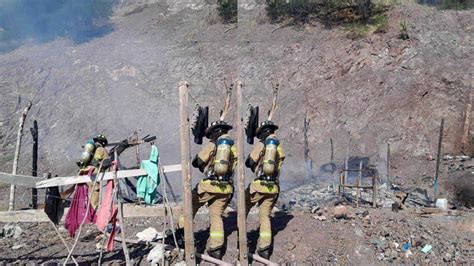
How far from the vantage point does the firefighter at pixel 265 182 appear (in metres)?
6.83

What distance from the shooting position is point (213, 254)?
21.8ft

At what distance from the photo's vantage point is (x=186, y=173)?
6.41 m

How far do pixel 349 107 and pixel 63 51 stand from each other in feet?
41.0

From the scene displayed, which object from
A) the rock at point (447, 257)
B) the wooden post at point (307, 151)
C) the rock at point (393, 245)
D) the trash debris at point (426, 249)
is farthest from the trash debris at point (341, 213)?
the wooden post at point (307, 151)

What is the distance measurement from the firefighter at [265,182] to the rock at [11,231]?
401cm

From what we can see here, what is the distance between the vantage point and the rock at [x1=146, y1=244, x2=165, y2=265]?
260 inches

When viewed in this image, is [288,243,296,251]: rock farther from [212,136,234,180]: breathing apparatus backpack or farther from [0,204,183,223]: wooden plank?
[0,204,183,223]: wooden plank

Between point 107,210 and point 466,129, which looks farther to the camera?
point 466,129

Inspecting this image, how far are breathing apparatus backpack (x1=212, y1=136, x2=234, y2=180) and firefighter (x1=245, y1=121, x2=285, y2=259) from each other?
21.6 inches

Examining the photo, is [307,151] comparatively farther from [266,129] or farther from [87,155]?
[266,129]

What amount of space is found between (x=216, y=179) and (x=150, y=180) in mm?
851

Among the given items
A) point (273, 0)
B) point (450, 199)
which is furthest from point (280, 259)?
point (273, 0)

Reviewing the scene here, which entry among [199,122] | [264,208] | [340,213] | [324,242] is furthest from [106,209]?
[340,213]

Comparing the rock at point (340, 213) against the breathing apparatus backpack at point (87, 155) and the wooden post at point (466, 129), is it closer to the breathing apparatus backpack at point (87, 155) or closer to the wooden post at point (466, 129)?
the breathing apparatus backpack at point (87, 155)
